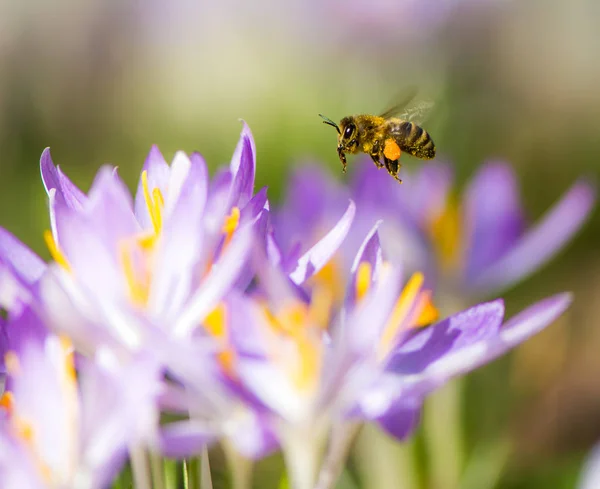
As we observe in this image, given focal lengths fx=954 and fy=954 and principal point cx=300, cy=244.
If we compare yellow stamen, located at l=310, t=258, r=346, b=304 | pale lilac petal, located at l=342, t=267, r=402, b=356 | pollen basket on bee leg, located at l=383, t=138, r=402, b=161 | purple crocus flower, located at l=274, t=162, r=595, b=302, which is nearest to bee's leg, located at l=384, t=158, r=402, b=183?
pollen basket on bee leg, located at l=383, t=138, r=402, b=161

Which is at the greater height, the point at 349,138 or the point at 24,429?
the point at 349,138

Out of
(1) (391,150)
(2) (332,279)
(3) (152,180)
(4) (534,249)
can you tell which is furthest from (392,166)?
(4) (534,249)

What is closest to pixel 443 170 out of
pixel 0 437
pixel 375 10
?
pixel 0 437

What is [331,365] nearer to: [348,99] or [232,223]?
[232,223]

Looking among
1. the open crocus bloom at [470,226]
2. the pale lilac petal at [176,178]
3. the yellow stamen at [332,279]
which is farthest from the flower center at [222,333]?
the open crocus bloom at [470,226]

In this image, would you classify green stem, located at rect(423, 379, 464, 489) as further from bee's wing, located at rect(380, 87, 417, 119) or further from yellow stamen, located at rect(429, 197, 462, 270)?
bee's wing, located at rect(380, 87, 417, 119)

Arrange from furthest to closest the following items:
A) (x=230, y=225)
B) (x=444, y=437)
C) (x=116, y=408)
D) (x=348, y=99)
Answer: (x=348, y=99) → (x=444, y=437) → (x=230, y=225) → (x=116, y=408)
